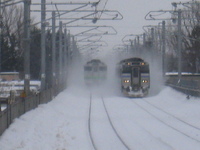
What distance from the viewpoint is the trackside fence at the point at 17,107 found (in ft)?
53.1

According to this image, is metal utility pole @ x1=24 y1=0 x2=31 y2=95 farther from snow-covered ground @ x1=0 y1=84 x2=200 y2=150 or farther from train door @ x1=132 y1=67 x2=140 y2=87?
train door @ x1=132 y1=67 x2=140 y2=87

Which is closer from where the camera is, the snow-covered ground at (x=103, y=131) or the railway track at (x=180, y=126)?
the snow-covered ground at (x=103, y=131)

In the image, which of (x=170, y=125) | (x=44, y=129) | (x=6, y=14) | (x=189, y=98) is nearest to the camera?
(x=44, y=129)

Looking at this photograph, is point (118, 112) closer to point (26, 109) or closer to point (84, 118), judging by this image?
point (84, 118)

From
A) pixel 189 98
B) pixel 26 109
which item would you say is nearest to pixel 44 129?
pixel 26 109

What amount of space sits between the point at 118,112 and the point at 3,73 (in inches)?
1611

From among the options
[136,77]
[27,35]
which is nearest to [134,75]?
[136,77]

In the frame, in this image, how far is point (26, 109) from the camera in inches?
909

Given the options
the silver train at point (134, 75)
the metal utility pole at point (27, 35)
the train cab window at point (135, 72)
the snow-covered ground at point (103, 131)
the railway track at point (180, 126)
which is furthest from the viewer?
the train cab window at point (135, 72)

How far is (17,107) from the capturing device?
19.9 m

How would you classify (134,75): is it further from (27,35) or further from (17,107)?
(17,107)

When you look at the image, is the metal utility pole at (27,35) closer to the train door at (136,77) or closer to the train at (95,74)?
the train door at (136,77)

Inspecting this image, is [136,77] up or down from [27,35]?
down

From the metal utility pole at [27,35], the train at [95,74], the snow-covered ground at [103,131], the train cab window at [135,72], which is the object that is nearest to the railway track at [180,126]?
the snow-covered ground at [103,131]
